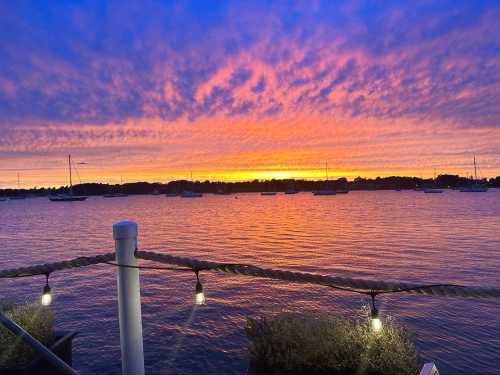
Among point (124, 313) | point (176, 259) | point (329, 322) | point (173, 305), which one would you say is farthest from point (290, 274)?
point (173, 305)

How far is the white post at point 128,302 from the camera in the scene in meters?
2.90

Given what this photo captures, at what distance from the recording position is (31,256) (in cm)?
2934

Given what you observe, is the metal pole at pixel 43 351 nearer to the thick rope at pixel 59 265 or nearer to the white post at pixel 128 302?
the thick rope at pixel 59 265

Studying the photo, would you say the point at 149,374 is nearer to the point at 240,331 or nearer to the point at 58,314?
the point at 240,331

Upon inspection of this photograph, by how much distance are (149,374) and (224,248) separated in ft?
72.6

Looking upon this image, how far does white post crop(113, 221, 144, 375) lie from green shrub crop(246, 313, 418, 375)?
11.6 ft

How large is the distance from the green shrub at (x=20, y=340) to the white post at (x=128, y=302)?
12.4 feet

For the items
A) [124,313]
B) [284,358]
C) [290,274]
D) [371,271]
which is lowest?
[371,271]

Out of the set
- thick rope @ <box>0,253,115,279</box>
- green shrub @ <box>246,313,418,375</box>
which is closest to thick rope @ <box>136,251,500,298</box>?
thick rope @ <box>0,253,115,279</box>

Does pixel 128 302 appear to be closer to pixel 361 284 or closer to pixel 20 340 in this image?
pixel 361 284

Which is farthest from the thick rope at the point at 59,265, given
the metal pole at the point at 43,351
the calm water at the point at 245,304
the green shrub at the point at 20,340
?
the calm water at the point at 245,304

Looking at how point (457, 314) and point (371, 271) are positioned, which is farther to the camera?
point (371, 271)

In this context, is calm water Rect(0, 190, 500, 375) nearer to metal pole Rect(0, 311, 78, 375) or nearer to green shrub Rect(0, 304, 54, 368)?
green shrub Rect(0, 304, 54, 368)

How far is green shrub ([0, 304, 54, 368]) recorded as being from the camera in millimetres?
5645
